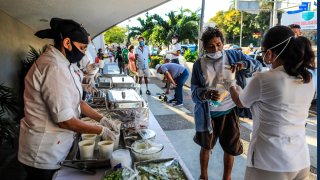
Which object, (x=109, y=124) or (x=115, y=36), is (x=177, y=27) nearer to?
(x=109, y=124)

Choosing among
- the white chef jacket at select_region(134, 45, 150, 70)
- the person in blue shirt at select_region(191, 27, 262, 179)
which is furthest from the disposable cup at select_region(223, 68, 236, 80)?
the white chef jacket at select_region(134, 45, 150, 70)

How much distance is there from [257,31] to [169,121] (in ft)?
112

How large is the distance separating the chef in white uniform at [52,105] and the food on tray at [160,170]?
1.36 ft

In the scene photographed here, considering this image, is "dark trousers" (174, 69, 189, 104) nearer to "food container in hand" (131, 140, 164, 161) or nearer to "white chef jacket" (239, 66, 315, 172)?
"food container in hand" (131, 140, 164, 161)

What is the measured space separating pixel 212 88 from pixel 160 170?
3.50 feet

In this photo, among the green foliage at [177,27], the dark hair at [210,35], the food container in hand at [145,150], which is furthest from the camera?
the green foliage at [177,27]

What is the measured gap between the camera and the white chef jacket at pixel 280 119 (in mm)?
1519

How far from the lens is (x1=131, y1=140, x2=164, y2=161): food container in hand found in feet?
5.30

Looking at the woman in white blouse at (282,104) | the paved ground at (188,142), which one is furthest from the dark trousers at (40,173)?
the paved ground at (188,142)

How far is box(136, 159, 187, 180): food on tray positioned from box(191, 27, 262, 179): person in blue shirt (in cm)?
88

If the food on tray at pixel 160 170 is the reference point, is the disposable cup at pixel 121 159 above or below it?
above

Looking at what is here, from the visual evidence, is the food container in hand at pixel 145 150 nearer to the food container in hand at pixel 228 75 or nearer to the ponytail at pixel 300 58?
the food container in hand at pixel 228 75

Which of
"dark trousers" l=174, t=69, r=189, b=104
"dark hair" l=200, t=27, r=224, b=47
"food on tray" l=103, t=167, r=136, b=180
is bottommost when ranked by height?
"dark trousers" l=174, t=69, r=189, b=104

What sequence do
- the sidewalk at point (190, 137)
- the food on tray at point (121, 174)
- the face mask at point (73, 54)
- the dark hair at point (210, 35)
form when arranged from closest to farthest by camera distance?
the food on tray at point (121, 174) → the face mask at point (73, 54) → the dark hair at point (210, 35) → the sidewalk at point (190, 137)
